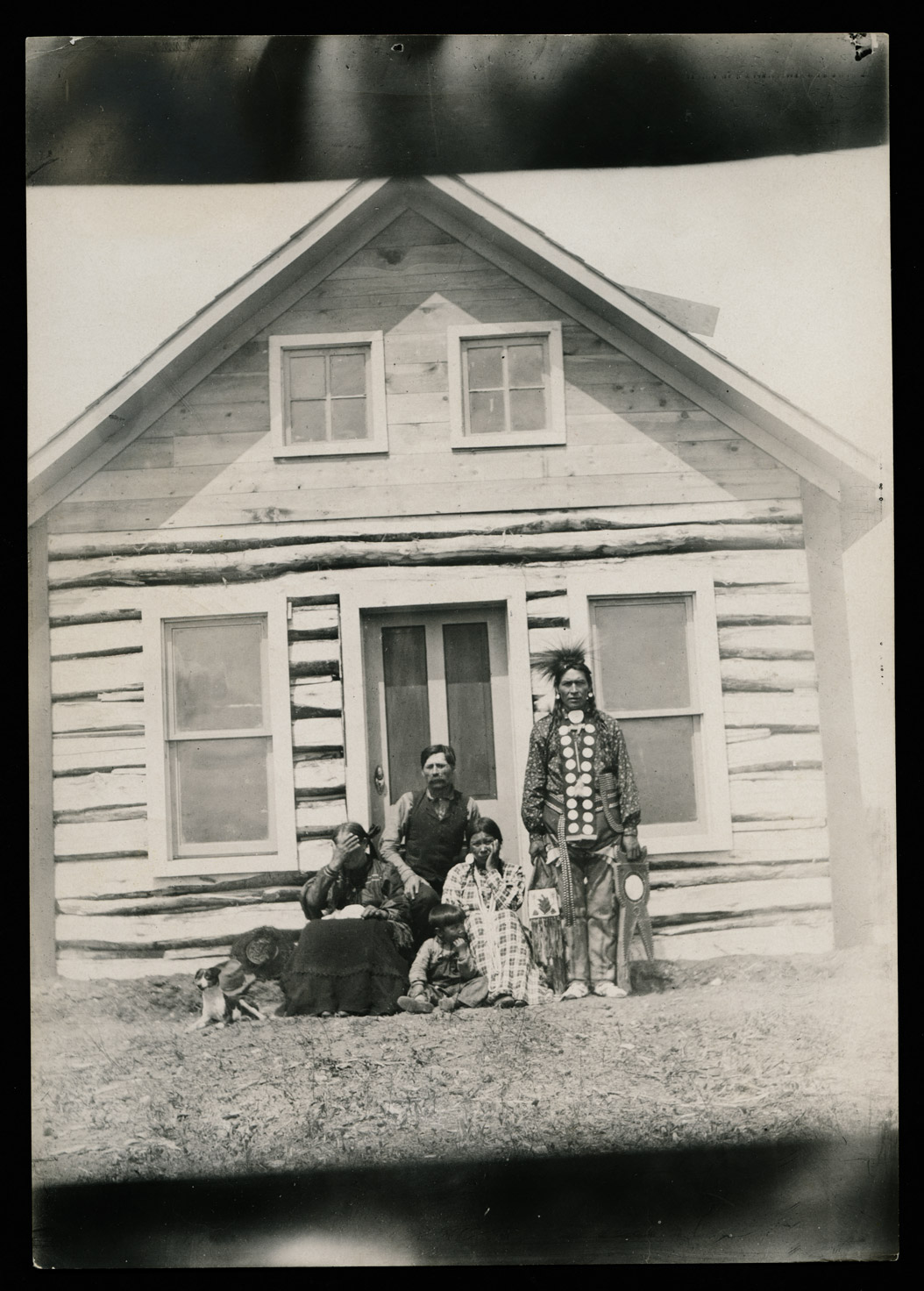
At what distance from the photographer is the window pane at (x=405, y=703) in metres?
5.94

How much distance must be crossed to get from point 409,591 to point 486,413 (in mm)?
1128

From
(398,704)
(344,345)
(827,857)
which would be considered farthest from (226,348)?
(827,857)

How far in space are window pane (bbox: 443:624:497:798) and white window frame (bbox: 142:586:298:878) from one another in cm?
95

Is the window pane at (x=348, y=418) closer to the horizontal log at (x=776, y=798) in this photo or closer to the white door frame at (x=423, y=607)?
the white door frame at (x=423, y=607)

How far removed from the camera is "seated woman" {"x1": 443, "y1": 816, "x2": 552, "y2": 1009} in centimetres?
570

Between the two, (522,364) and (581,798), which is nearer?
(581,798)

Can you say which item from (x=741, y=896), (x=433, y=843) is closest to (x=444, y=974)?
(x=433, y=843)

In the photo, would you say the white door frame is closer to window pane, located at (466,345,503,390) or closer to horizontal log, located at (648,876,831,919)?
horizontal log, located at (648,876,831,919)

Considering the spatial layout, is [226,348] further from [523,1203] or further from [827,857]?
[523,1203]

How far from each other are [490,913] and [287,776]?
139 cm

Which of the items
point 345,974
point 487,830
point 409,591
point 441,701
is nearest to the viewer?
point 345,974

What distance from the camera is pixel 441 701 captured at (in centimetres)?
602

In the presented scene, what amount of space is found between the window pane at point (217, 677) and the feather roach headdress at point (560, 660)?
163 cm

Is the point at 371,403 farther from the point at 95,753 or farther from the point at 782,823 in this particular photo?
the point at 782,823
